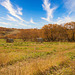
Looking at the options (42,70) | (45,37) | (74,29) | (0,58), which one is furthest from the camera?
(45,37)

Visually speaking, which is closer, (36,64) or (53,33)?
(36,64)

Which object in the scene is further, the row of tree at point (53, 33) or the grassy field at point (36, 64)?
the row of tree at point (53, 33)

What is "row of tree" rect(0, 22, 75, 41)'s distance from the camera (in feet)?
68.5

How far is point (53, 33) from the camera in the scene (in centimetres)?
2155

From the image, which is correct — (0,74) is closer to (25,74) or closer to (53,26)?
(25,74)

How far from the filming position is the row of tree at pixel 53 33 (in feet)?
68.5

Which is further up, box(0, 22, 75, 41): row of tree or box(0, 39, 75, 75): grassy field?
box(0, 22, 75, 41): row of tree

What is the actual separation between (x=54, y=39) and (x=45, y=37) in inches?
118

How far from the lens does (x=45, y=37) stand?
2189cm

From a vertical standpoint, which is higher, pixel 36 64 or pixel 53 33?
pixel 53 33

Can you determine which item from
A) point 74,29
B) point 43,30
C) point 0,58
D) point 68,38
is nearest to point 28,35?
point 43,30

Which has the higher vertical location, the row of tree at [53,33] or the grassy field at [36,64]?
the row of tree at [53,33]

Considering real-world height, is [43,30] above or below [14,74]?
above

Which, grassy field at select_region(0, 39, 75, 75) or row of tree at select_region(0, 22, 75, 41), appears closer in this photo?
grassy field at select_region(0, 39, 75, 75)
